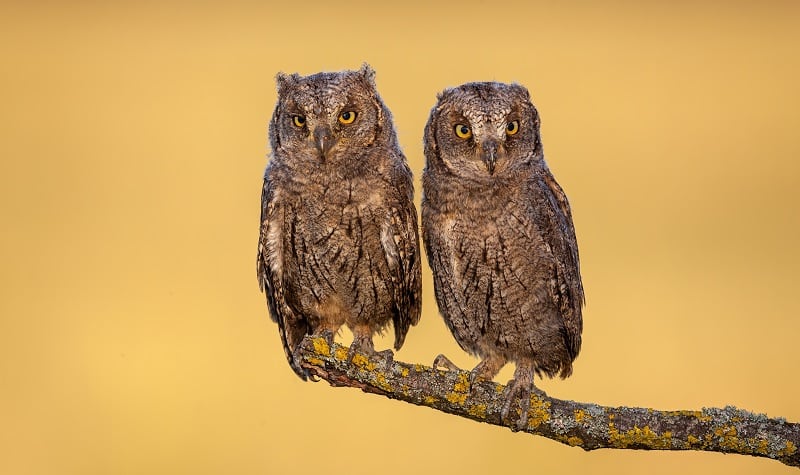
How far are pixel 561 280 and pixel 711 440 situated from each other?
971mm

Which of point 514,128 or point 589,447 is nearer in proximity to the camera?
point 589,447

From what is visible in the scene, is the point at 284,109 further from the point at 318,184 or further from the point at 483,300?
the point at 483,300

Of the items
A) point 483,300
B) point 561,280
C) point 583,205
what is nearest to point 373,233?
point 483,300

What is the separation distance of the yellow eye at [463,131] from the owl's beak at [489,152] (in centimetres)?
7

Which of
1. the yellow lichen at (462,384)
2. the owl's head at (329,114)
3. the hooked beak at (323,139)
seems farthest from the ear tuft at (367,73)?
the yellow lichen at (462,384)

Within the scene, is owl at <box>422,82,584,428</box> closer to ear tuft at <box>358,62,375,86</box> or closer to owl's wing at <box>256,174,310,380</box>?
ear tuft at <box>358,62,375,86</box>

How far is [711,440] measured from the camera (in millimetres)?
3133

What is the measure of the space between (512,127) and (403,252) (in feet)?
2.16

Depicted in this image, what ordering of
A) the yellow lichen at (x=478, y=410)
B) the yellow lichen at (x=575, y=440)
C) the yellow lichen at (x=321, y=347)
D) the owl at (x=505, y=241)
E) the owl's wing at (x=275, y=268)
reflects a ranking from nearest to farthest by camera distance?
the yellow lichen at (x=575, y=440) → the yellow lichen at (x=478, y=410) → the yellow lichen at (x=321, y=347) → the owl at (x=505, y=241) → the owl's wing at (x=275, y=268)

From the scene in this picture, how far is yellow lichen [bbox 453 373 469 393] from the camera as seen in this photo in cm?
337

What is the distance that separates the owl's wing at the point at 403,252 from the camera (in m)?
4.00

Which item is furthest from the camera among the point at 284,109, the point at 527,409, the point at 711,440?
Result: the point at 284,109

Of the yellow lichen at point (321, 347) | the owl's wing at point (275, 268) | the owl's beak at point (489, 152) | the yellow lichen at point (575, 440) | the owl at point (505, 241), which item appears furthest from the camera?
the owl's wing at point (275, 268)

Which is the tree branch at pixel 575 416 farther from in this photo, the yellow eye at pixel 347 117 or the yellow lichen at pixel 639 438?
the yellow eye at pixel 347 117
